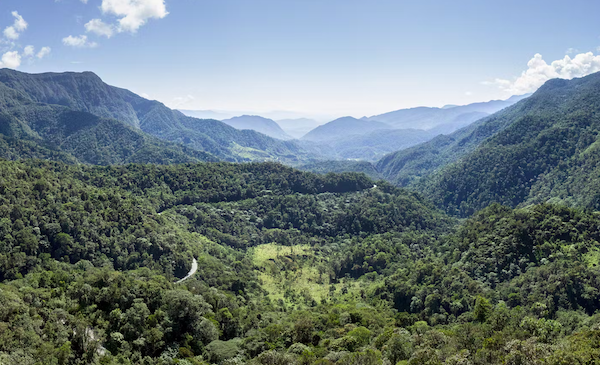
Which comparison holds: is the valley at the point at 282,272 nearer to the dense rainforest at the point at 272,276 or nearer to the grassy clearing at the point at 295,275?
the dense rainforest at the point at 272,276

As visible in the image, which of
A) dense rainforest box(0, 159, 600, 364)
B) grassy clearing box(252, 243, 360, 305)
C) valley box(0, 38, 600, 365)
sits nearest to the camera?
dense rainforest box(0, 159, 600, 364)

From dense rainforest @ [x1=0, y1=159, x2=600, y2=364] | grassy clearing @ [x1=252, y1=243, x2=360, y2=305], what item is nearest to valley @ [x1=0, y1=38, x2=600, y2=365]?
dense rainforest @ [x1=0, y1=159, x2=600, y2=364]

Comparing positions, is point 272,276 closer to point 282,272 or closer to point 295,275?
point 282,272

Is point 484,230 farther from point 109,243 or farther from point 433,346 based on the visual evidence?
point 109,243

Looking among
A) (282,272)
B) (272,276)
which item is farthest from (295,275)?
(272,276)

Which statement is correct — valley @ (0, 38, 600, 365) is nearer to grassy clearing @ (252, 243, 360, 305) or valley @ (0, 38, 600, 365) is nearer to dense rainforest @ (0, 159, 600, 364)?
dense rainforest @ (0, 159, 600, 364)

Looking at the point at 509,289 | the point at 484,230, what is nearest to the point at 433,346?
the point at 509,289

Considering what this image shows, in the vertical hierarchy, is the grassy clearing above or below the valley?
below

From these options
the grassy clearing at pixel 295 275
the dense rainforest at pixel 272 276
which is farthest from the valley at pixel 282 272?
the grassy clearing at pixel 295 275

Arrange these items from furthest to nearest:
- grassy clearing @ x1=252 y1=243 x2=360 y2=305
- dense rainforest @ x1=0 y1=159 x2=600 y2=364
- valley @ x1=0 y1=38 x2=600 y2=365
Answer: grassy clearing @ x1=252 y1=243 x2=360 y2=305 < valley @ x1=0 y1=38 x2=600 y2=365 < dense rainforest @ x1=0 y1=159 x2=600 y2=364
